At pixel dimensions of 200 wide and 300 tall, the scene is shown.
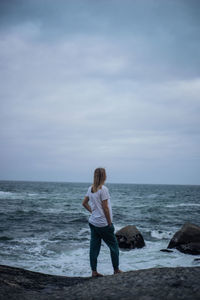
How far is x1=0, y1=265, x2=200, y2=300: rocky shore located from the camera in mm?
2918

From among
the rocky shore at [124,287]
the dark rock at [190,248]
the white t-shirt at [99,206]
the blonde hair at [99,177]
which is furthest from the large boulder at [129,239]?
the blonde hair at [99,177]

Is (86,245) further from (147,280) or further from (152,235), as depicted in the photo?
(147,280)

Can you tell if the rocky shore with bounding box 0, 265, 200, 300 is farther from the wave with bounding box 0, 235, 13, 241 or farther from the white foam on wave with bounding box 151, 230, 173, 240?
the white foam on wave with bounding box 151, 230, 173, 240

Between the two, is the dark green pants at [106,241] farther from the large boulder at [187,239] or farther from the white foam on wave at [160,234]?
the white foam on wave at [160,234]

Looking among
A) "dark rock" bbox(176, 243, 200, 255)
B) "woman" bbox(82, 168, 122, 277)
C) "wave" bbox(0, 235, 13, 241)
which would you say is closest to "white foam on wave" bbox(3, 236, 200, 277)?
"dark rock" bbox(176, 243, 200, 255)

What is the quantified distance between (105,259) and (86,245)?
2.16 m

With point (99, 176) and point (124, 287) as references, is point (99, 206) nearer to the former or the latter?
point (99, 176)

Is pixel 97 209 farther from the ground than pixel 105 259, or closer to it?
farther from the ground

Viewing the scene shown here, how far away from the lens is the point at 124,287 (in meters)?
3.23

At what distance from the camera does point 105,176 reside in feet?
13.9

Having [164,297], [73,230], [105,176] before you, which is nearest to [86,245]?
[73,230]

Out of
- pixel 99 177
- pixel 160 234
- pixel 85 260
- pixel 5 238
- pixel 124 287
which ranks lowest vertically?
pixel 160 234

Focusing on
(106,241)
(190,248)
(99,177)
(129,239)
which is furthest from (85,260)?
(99,177)

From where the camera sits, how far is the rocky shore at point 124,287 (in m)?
2.92
